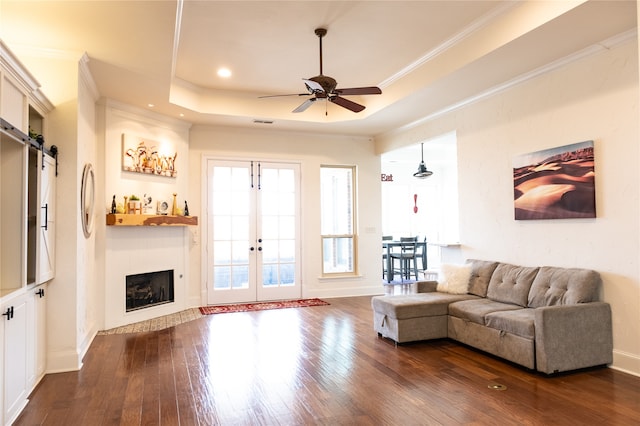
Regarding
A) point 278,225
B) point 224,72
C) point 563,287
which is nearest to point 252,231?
point 278,225

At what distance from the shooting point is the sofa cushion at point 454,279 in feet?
16.5

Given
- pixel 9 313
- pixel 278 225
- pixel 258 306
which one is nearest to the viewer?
pixel 9 313

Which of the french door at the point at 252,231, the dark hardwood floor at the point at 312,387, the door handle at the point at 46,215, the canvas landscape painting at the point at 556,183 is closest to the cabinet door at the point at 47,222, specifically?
the door handle at the point at 46,215

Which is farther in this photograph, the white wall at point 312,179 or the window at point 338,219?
the window at point 338,219

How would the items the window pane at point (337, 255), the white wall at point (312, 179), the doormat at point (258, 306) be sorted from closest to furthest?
the doormat at point (258, 306), the white wall at point (312, 179), the window pane at point (337, 255)

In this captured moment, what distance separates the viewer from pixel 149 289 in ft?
19.5

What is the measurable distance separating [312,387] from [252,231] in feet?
13.4

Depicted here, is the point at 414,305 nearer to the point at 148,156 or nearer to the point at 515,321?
the point at 515,321

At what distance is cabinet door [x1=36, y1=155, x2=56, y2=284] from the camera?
3439mm

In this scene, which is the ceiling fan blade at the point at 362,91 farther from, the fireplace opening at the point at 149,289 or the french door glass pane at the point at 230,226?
the fireplace opening at the point at 149,289

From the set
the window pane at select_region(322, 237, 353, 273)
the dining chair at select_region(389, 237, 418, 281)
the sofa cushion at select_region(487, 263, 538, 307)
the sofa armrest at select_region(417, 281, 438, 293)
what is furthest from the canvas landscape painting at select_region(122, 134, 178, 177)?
the dining chair at select_region(389, 237, 418, 281)

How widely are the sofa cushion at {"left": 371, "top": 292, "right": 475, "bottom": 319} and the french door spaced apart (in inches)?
109

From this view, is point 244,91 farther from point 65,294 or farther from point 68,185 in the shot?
point 65,294

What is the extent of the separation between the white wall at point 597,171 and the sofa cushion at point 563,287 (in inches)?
6.1
